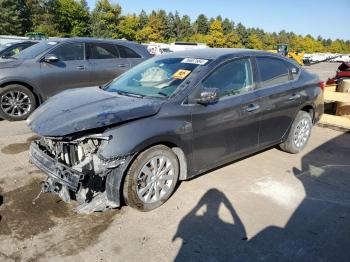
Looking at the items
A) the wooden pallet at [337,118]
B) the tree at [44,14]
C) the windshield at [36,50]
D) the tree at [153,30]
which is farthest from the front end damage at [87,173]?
the tree at [153,30]

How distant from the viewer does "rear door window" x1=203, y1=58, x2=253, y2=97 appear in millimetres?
4215

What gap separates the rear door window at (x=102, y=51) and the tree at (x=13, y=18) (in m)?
57.6

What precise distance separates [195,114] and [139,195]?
3.56 ft

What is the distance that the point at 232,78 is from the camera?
175 inches

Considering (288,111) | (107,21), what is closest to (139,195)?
(288,111)

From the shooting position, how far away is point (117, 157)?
3.32 m

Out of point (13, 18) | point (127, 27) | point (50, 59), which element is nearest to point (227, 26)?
point (127, 27)

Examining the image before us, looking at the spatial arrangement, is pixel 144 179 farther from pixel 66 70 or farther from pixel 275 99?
pixel 66 70

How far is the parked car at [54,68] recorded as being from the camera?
23.5 ft

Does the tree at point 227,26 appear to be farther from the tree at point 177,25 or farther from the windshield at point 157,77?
the windshield at point 157,77

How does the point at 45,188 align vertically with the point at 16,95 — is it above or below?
below

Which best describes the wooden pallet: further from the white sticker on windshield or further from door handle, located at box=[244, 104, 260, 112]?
the white sticker on windshield

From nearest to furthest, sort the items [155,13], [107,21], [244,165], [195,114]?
1. [195,114]
2. [244,165]
3. [107,21]
4. [155,13]

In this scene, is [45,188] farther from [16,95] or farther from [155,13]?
[155,13]
